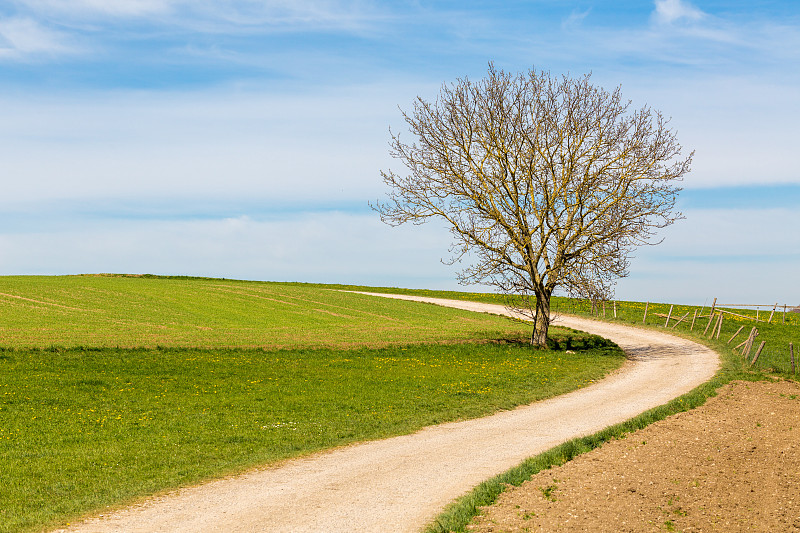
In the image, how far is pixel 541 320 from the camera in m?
39.9

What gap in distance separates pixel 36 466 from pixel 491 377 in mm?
18626

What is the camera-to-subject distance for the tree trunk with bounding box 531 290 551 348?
39.2 m

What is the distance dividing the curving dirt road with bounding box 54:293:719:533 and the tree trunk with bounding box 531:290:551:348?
15288mm

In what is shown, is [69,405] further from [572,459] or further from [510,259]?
[510,259]

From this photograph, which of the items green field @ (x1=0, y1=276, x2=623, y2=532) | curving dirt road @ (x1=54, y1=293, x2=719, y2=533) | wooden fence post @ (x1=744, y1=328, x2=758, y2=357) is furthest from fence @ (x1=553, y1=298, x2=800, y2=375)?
curving dirt road @ (x1=54, y1=293, x2=719, y2=533)

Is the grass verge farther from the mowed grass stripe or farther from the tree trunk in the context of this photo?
the mowed grass stripe

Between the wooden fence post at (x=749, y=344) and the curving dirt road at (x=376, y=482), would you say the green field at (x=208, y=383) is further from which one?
the wooden fence post at (x=749, y=344)

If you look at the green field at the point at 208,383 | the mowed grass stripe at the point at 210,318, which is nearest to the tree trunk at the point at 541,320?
the green field at the point at 208,383

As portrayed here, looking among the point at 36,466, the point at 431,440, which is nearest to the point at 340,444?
the point at 431,440

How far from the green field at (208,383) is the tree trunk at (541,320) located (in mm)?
1250

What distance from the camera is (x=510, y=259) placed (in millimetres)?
38188

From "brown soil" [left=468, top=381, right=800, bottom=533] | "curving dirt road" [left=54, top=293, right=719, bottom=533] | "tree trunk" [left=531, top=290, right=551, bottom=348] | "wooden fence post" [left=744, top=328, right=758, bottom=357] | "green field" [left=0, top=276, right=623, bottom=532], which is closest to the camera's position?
"brown soil" [left=468, top=381, right=800, bottom=533]

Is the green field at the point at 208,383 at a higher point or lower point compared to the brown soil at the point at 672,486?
lower

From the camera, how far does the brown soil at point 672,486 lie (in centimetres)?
1073
